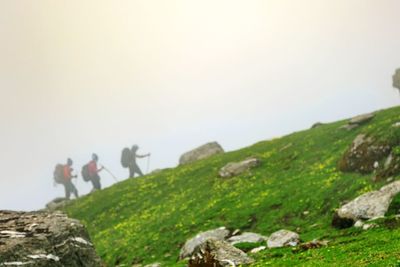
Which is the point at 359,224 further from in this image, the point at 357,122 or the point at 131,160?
the point at 131,160

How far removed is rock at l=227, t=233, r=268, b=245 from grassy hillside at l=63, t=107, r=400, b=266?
1.82 m

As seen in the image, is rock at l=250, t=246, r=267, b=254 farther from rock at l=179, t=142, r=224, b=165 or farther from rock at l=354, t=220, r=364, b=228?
rock at l=179, t=142, r=224, b=165

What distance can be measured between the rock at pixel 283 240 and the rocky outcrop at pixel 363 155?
11184mm

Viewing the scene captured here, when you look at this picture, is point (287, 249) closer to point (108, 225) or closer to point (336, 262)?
point (336, 262)

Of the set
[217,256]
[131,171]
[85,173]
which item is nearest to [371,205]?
[217,256]

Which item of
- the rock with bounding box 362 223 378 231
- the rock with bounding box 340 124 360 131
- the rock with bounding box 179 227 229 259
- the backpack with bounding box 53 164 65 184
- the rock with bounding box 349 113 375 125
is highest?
the backpack with bounding box 53 164 65 184

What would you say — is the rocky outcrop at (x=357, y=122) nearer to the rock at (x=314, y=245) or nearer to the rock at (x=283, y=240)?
the rock at (x=283, y=240)

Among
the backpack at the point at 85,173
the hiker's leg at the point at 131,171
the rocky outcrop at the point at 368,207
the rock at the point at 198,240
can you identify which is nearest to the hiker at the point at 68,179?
the backpack at the point at 85,173

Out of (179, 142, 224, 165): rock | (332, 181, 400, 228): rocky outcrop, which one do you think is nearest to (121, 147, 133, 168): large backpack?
(179, 142, 224, 165): rock

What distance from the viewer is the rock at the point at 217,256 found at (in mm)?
25094

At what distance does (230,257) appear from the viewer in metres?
26.1

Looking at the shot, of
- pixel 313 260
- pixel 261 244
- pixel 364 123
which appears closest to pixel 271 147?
pixel 364 123

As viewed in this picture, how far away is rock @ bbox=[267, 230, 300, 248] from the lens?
30.0 metres

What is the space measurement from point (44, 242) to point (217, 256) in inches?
336
